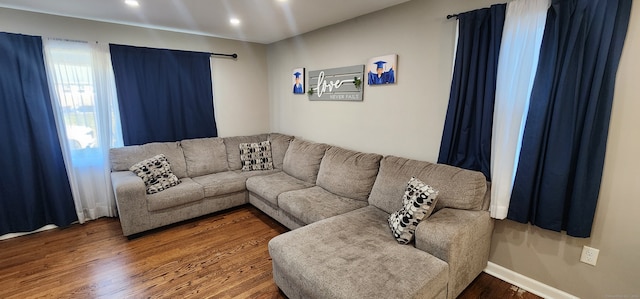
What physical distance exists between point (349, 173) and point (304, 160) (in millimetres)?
761

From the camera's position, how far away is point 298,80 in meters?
3.80

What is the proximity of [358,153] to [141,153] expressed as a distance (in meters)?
2.52

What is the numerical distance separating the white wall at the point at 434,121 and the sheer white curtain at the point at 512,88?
298 millimetres

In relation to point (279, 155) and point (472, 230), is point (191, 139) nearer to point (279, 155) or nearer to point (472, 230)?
point (279, 155)

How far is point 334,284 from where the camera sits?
1.45 metres

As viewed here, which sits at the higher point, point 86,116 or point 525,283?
point 86,116

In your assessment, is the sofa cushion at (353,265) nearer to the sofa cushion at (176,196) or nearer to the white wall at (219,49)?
the sofa cushion at (176,196)

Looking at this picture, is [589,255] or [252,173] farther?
[252,173]

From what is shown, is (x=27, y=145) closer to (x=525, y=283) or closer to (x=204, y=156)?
(x=204, y=156)

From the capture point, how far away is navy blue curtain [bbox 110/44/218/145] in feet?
10.5

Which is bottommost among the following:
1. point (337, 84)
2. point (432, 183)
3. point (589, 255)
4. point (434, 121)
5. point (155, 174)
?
point (589, 255)

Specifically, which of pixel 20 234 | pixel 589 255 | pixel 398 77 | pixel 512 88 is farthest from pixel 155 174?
pixel 589 255

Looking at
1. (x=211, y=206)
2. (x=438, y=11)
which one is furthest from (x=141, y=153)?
(x=438, y=11)

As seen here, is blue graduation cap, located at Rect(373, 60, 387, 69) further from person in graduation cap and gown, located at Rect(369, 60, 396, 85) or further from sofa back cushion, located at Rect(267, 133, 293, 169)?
sofa back cushion, located at Rect(267, 133, 293, 169)
